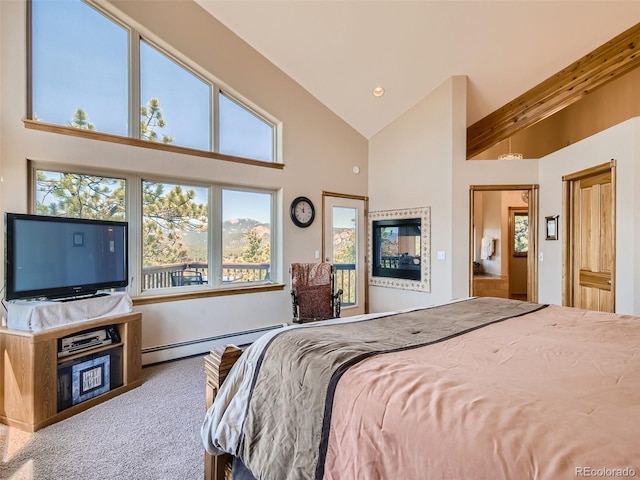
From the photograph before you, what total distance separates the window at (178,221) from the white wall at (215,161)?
0.57 feet

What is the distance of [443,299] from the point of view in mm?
Answer: 4398

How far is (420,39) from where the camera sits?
373 cm

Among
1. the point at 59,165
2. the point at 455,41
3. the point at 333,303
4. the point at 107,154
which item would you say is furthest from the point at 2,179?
the point at 455,41

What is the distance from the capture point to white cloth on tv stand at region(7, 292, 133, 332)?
236 centimetres

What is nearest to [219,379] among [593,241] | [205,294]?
[205,294]

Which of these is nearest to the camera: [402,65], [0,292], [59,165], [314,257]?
[0,292]

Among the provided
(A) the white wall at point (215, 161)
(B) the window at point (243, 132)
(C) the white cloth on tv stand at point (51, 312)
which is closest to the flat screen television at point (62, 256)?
(C) the white cloth on tv stand at point (51, 312)

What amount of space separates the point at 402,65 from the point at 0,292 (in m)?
4.70

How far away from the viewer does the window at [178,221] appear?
10.3 ft

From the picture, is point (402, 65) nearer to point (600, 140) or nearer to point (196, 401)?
point (600, 140)

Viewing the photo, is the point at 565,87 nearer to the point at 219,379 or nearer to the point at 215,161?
the point at 215,161

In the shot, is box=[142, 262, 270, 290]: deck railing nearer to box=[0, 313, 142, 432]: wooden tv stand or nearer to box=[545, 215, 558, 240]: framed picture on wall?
box=[0, 313, 142, 432]: wooden tv stand

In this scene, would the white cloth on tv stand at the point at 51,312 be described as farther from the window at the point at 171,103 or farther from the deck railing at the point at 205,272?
the window at the point at 171,103

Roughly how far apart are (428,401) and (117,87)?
13.0 feet
